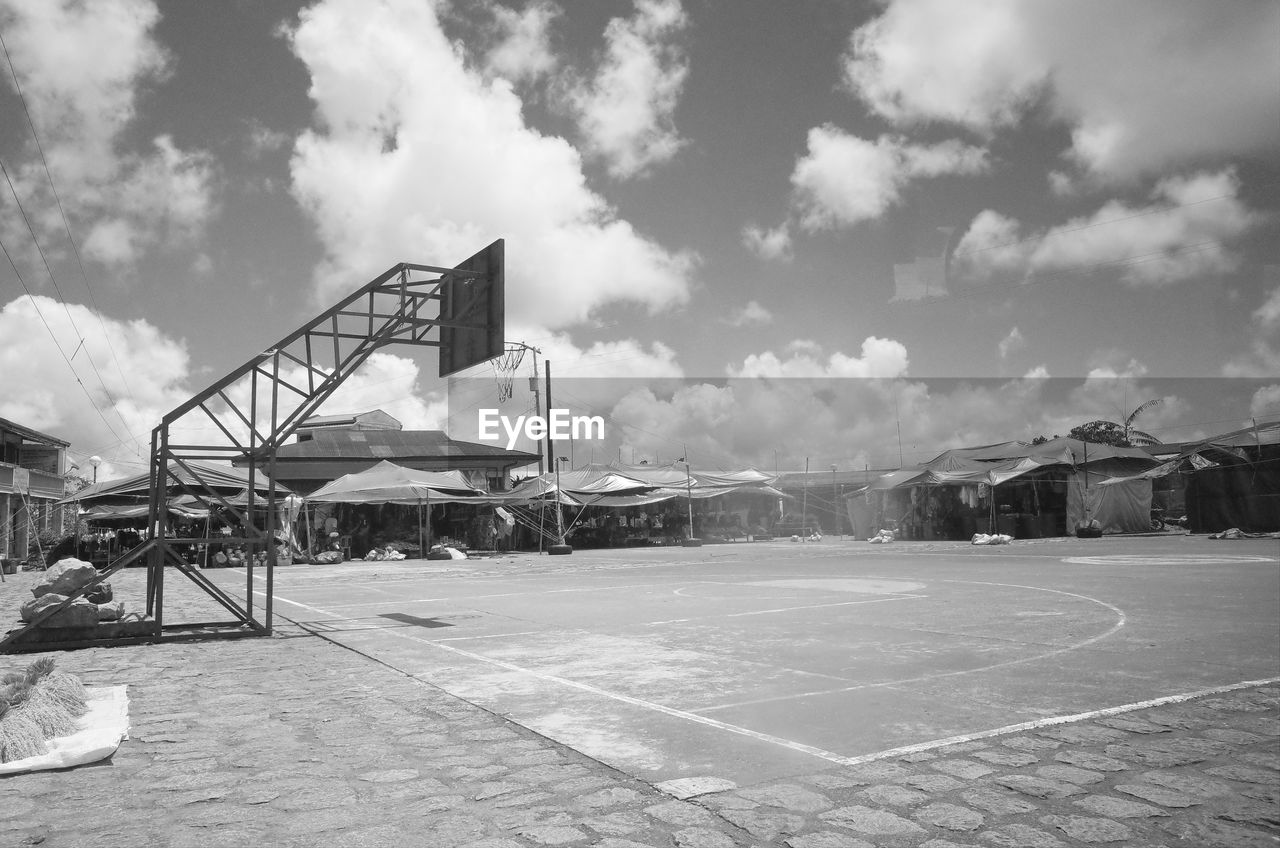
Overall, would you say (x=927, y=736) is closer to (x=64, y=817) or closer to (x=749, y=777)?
(x=749, y=777)

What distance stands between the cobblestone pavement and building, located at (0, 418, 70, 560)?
37.9 meters

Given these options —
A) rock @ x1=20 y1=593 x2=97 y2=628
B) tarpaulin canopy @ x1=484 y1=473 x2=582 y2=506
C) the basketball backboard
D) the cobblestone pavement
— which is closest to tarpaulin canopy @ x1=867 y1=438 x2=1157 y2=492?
tarpaulin canopy @ x1=484 y1=473 x2=582 y2=506

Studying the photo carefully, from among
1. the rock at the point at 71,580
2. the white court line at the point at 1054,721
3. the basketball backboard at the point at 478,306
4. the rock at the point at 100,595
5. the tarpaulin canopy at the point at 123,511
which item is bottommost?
the white court line at the point at 1054,721

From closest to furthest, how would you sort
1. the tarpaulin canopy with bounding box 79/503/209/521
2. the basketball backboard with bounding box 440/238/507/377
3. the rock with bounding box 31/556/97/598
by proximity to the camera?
1. the rock with bounding box 31/556/97/598
2. the basketball backboard with bounding box 440/238/507/377
3. the tarpaulin canopy with bounding box 79/503/209/521

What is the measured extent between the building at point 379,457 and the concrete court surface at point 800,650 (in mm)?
30173

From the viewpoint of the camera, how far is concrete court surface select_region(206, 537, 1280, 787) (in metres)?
5.31

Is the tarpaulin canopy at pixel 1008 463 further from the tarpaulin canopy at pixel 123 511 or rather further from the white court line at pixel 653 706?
the white court line at pixel 653 706

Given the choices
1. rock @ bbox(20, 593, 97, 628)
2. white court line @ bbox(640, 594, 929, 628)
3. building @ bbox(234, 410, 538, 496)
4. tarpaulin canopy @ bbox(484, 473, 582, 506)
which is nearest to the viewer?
rock @ bbox(20, 593, 97, 628)

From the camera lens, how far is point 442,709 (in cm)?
607

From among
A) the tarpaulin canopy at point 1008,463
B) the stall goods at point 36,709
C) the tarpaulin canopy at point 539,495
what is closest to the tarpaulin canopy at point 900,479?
the tarpaulin canopy at point 1008,463

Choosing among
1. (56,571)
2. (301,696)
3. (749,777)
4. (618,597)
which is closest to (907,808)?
(749,777)

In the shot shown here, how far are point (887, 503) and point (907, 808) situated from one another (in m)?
39.9

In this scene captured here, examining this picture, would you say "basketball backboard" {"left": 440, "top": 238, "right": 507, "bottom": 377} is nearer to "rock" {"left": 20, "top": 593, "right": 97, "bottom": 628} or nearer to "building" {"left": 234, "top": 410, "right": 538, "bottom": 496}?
"rock" {"left": 20, "top": 593, "right": 97, "bottom": 628}

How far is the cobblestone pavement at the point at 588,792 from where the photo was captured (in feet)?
11.8
